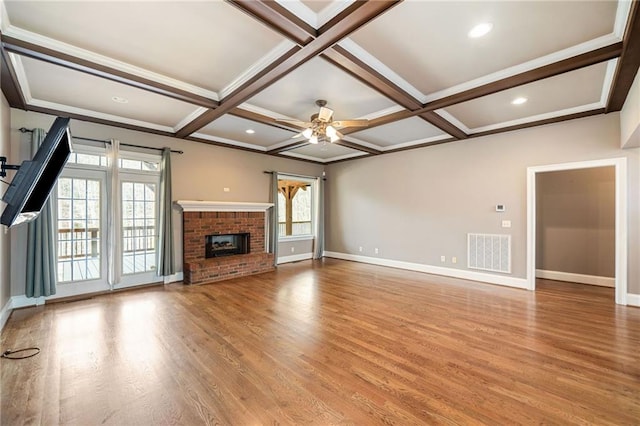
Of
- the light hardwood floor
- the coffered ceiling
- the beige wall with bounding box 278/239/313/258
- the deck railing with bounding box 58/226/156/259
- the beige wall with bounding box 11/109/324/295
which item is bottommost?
the light hardwood floor

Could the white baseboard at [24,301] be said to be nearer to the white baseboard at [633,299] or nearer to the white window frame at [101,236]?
the white window frame at [101,236]

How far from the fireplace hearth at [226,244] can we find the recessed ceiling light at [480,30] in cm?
554

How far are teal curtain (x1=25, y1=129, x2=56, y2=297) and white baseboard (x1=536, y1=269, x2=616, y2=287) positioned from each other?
8.83 metres

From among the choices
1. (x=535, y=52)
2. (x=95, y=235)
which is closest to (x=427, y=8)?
(x=535, y=52)

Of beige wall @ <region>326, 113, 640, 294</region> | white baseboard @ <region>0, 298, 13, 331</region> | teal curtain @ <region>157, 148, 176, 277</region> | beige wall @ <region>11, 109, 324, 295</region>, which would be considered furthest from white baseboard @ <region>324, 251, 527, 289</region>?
white baseboard @ <region>0, 298, 13, 331</region>

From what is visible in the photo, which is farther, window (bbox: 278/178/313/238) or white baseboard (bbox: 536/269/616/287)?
window (bbox: 278/178/313/238)

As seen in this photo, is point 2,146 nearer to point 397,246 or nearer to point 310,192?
point 310,192

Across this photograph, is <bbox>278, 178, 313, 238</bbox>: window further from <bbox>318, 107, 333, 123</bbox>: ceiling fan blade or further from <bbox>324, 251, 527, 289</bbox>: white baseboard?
<bbox>318, 107, 333, 123</bbox>: ceiling fan blade

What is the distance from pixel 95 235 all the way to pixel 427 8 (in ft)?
18.3

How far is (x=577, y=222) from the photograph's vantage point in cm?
553

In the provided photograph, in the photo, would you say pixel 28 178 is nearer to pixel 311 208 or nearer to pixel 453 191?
pixel 453 191

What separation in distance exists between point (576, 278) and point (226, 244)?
735cm

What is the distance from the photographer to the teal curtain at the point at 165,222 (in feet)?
17.1

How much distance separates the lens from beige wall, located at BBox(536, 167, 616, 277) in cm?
521
